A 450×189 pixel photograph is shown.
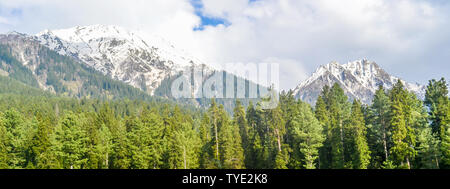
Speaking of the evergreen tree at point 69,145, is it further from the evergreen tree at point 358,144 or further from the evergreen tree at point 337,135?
the evergreen tree at point 358,144

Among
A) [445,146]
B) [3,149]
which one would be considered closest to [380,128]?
[445,146]

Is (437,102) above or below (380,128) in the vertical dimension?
above

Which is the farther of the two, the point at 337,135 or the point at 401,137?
the point at 337,135

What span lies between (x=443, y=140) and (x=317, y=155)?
58.1 feet

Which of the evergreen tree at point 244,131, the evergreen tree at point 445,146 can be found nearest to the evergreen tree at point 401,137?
the evergreen tree at point 445,146

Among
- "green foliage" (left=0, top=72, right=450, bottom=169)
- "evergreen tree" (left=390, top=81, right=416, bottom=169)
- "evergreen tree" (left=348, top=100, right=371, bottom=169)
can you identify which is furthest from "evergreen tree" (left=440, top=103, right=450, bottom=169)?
"evergreen tree" (left=348, top=100, right=371, bottom=169)

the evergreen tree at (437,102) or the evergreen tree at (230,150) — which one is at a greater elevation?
the evergreen tree at (437,102)

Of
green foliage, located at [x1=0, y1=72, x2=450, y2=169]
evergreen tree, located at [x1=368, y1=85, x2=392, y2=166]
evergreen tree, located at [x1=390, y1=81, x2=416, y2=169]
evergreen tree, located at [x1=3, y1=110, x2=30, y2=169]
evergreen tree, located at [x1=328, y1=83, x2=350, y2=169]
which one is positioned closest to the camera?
evergreen tree, located at [x1=390, y1=81, x2=416, y2=169]

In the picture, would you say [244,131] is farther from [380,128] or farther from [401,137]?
[401,137]

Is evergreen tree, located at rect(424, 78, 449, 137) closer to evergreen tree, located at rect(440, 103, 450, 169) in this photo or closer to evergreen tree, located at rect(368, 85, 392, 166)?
evergreen tree, located at rect(440, 103, 450, 169)

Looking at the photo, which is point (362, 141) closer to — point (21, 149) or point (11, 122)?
point (21, 149)

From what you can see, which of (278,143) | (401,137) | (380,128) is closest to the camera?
(401,137)
